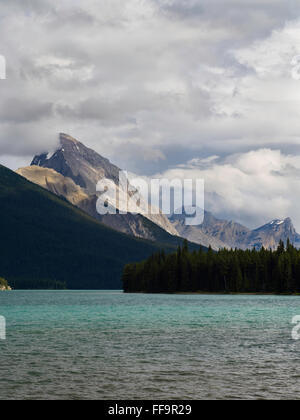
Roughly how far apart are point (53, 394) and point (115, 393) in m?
3.89

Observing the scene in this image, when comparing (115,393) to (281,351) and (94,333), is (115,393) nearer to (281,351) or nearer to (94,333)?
(281,351)

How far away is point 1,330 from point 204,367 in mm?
40365

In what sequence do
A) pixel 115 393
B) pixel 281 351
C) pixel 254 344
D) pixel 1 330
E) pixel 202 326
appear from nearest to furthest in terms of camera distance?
pixel 115 393 < pixel 281 351 < pixel 254 344 < pixel 1 330 < pixel 202 326

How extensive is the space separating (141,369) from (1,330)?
38.3m

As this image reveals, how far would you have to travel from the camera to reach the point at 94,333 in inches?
2985

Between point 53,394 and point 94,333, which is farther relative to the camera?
point 94,333
